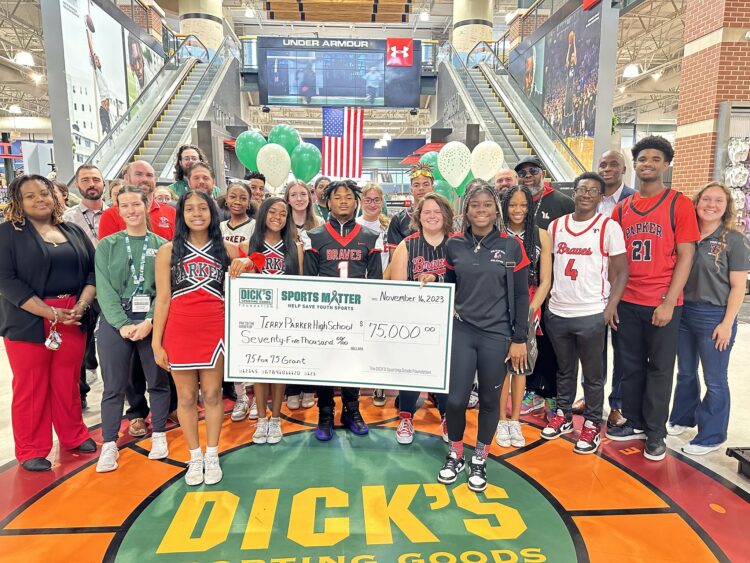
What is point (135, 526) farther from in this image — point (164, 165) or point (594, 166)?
point (594, 166)

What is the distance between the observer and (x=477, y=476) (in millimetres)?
2781

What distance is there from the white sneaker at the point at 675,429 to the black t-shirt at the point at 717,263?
105 cm

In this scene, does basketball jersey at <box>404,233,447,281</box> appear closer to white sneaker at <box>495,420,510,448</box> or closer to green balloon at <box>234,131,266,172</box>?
white sneaker at <box>495,420,510,448</box>

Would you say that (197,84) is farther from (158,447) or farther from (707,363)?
(707,363)

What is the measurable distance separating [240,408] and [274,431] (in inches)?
23.2

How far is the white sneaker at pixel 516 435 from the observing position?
3.33 m

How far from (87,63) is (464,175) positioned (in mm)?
7559

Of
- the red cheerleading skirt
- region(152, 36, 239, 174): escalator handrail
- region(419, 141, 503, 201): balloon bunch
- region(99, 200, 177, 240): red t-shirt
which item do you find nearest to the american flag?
region(152, 36, 239, 174): escalator handrail

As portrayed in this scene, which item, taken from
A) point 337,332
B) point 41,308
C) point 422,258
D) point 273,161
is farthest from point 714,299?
point 273,161

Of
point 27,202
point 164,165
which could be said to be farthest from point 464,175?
point 164,165

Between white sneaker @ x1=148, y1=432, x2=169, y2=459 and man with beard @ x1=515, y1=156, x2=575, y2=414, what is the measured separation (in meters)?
2.72

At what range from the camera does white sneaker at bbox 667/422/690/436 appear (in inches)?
140

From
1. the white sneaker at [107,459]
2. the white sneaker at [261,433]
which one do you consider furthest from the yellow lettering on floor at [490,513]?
the white sneaker at [107,459]

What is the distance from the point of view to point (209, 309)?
2.77 metres
